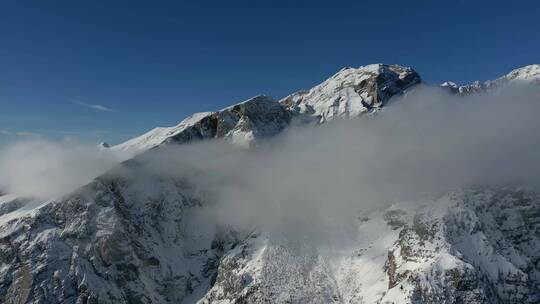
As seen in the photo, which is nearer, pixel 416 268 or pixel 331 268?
pixel 416 268

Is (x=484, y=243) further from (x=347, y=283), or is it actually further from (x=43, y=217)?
(x=43, y=217)

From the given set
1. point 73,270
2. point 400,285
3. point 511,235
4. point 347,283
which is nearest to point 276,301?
point 347,283

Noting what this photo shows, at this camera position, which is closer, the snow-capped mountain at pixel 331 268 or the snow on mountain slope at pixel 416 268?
the snow on mountain slope at pixel 416 268

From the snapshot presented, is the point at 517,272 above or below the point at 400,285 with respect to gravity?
below

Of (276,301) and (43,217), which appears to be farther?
(43,217)

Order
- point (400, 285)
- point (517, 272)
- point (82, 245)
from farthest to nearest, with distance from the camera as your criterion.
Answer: point (82, 245)
point (517, 272)
point (400, 285)

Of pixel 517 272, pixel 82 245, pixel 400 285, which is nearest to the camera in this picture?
pixel 400 285

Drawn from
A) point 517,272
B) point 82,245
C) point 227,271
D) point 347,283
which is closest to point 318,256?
point 347,283

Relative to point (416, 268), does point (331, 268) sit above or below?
below

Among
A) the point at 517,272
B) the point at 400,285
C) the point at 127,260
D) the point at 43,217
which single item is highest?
the point at 43,217

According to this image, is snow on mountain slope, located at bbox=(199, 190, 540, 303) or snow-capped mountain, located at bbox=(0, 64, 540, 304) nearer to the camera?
snow on mountain slope, located at bbox=(199, 190, 540, 303)
